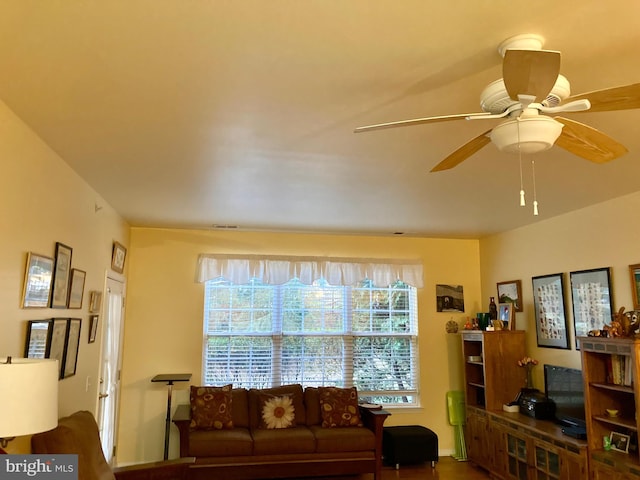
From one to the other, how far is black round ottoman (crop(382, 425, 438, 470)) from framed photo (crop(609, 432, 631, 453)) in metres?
2.07

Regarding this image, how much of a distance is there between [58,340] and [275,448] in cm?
245

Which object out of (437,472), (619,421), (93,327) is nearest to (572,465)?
(619,421)

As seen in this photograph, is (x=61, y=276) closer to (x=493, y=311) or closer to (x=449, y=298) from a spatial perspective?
(x=493, y=311)

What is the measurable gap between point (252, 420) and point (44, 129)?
368cm

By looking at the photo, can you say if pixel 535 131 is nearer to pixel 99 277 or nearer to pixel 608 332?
pixel 608 332

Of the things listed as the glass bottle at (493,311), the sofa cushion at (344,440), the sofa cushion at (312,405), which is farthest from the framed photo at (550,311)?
the sofa cushion at (312,405)

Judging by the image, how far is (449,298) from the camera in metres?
6.43

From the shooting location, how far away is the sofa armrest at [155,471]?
353 cm

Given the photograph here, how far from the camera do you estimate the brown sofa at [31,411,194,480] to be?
2.85 m

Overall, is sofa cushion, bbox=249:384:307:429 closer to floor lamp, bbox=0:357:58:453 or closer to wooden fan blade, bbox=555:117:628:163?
floor lamp, bbox=0:357:58:453

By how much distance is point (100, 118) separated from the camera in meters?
2.64

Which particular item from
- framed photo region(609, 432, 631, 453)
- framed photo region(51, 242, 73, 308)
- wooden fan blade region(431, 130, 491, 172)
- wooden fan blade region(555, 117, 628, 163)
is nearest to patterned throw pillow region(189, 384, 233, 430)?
framed photo region(51, 242, 73, 308)

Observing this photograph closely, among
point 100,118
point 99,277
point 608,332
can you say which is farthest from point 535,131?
point 99,277

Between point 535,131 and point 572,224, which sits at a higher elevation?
point 572,224
